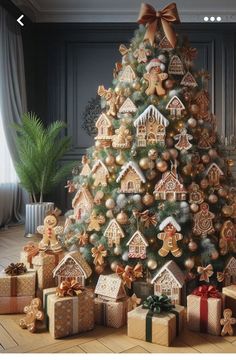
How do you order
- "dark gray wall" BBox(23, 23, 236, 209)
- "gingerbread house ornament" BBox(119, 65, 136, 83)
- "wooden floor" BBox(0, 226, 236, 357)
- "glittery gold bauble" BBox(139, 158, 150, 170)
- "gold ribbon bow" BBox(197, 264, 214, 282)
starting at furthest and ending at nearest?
1. "dark gray wall" BBox(23, 23, 236, 209)
2. "gingerbread house ornament" BBox(119, 65, 136, 83)
3. "glittery gold bauble" BBox(139, 158, 150, 170)
4. "gold ribbon bow" BBox(197, 264, 214, 282)
5. "wooden floor" BBox(0, 226, 236, 357)

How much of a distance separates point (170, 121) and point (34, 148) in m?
2.20

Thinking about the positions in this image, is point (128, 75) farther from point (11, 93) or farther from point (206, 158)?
point (11, 93)

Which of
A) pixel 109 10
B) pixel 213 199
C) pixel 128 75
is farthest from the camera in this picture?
pixel 109 10

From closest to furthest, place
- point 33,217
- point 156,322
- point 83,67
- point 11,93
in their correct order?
point 156,322 < point 33,217 < point 11,93 < point 83,67

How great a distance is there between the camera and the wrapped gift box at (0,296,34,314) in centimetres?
200

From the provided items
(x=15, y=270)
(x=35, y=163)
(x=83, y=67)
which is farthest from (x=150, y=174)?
(x=83, y=67)

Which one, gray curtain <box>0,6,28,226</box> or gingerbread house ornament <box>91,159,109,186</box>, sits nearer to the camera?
gingerbread house ornament <box>91,159,109,186</box>

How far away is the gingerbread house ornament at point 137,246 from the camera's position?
2018mm

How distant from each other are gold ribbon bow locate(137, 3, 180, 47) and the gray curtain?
2.69 meters

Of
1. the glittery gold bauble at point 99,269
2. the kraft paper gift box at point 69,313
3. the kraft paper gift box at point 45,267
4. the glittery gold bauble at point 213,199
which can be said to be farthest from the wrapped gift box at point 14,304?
the glittery gold bauble at point 213,199

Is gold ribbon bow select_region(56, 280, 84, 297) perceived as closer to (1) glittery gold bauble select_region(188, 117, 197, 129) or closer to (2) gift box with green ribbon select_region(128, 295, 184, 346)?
(2) gift box with green ribbon select_region(128, 295, 184, 346)

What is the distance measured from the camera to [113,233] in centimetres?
207

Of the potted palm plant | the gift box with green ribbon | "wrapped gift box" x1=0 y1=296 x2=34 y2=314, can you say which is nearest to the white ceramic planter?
the potted palm plant

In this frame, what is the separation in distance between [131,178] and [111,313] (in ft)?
2.31
